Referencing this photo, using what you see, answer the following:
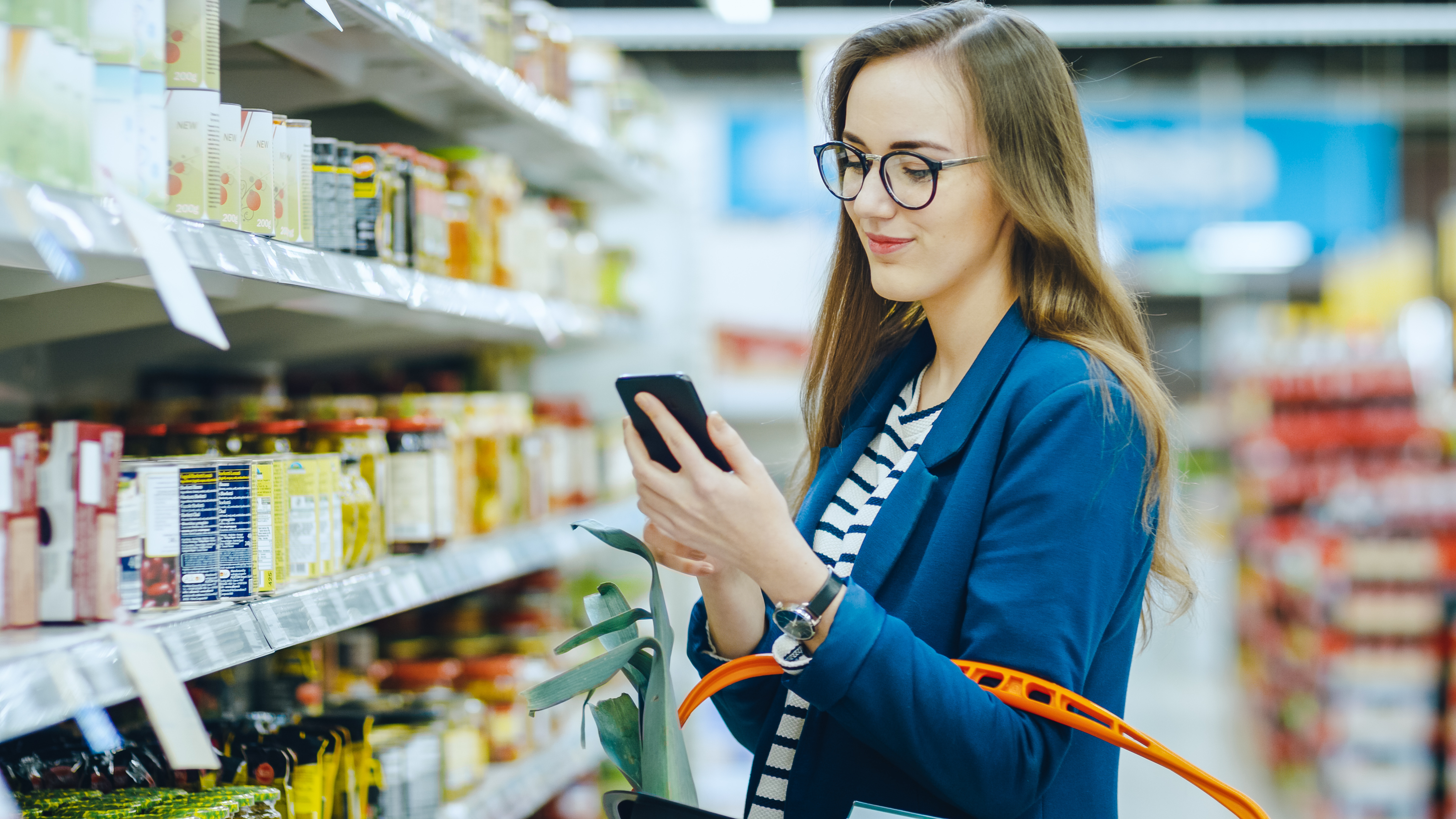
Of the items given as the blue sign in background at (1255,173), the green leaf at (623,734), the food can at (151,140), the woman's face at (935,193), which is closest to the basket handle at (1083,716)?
the green leaf at (623,734)

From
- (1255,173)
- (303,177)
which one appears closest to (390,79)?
(303,177)

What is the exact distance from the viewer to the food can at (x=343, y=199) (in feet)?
5.46

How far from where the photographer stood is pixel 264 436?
161 cm

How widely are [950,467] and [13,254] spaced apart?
0.95 m

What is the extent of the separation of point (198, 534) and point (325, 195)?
53 centimetres

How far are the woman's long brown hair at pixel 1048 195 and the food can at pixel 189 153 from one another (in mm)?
730

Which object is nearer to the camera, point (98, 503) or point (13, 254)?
point (13, 254)

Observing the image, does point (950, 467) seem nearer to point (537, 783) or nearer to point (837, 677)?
point (837, 677)

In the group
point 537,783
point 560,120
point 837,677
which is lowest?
Result: point 537,783

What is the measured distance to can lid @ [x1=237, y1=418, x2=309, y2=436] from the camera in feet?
5.25

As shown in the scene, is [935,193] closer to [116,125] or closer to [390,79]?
[116,125]

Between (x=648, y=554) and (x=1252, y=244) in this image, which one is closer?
(x=648, y=554)

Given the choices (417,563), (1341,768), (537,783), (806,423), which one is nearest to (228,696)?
(417,563)

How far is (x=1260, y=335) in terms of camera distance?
823 centimetres
